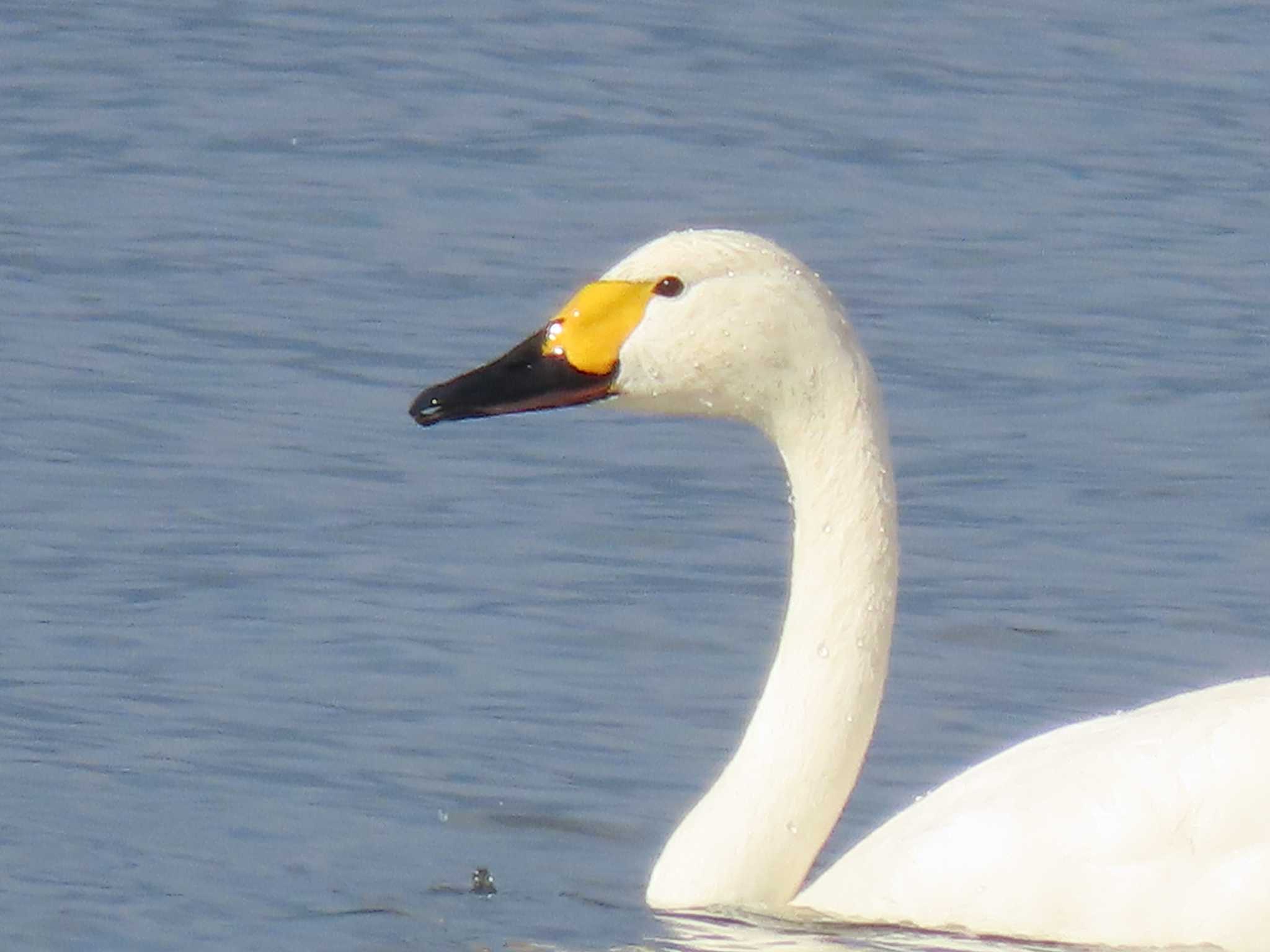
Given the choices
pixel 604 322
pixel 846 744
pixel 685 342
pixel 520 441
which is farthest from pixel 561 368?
pixel 520 441

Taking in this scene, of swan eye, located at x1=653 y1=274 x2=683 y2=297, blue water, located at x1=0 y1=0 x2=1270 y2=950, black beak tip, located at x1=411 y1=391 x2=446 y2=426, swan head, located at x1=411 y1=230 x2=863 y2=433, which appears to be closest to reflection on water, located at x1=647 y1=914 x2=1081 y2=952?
blue water, located at x1=0 y1=0 x2=1270 y2=950

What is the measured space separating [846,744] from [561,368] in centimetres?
103

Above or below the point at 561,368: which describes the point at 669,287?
above

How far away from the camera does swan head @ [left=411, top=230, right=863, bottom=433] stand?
294 inches

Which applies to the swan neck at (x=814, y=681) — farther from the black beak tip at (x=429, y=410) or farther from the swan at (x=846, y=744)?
the black beak tip at (x=429, y=410)

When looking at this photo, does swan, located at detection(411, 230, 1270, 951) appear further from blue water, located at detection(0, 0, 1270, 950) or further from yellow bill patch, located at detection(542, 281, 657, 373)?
blue water, located at detection(0, 0, 1270, 950)

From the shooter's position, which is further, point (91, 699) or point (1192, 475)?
point (1192, 475)

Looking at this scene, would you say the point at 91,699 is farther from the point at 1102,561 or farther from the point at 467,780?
the point at 1102,561

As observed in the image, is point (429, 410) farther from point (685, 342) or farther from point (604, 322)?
point (685, 342)

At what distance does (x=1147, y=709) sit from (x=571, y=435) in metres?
4.02

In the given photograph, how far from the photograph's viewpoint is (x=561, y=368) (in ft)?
24.9

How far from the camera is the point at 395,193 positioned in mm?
14062

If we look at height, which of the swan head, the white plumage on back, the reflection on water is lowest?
the reflection on water

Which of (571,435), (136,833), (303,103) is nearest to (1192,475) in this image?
(571,435)
